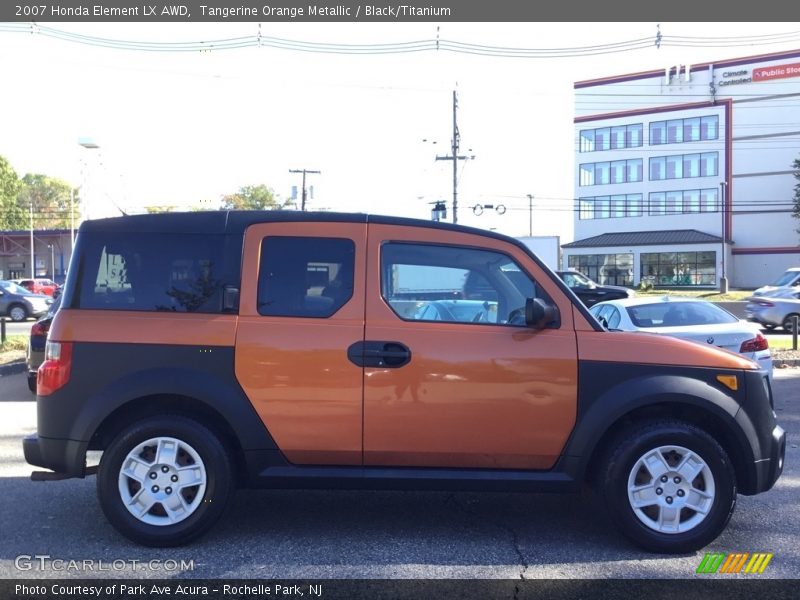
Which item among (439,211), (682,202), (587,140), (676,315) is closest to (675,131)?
(682,202)

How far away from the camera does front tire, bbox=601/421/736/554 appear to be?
15.3 ft

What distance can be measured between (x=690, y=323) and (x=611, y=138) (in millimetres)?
60062

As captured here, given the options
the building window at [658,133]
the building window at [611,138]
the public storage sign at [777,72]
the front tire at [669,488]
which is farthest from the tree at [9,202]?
the front tire at [669,488]

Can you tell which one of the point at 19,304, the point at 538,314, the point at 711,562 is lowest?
the point at 711,562

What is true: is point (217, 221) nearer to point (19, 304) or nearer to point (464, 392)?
point (464, 392)

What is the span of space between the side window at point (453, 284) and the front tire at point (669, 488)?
1092 millimetres

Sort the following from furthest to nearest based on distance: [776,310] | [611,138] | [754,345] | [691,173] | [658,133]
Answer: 1. [611,138]
2. [658,133]
3. [691,173]
4. [776,310]
5. [754,345]

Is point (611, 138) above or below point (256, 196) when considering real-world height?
above

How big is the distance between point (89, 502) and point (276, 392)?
2.14 m

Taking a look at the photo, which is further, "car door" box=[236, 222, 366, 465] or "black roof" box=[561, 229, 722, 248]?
"black roof" box=[561, 229, 722, 248]

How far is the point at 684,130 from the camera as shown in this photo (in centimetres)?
6316

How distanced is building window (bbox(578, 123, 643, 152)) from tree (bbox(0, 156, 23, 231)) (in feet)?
203

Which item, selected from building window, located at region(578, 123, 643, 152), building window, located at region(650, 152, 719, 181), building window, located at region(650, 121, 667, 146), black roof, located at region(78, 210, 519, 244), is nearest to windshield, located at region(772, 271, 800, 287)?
black roof, located at region(78, 210, 519, 244)

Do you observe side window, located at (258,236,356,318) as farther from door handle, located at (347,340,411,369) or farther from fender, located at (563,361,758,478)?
fender, located at (563,361,758,478)
